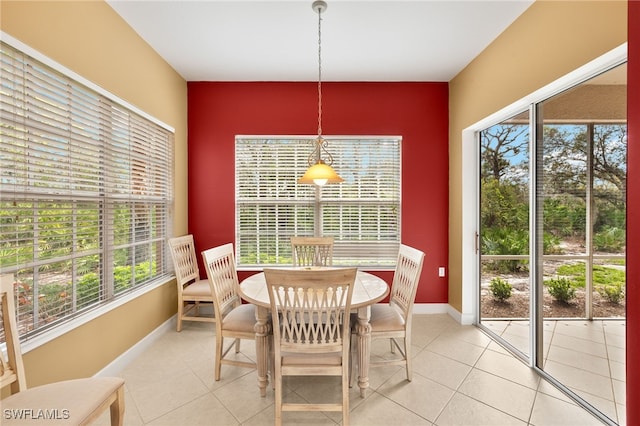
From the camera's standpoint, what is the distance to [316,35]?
8.37 feet

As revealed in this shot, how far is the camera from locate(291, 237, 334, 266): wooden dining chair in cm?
301

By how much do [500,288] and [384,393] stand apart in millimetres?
1779

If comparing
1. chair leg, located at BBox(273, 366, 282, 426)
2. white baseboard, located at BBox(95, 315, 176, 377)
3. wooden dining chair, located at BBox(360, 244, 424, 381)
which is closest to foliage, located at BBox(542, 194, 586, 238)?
wooden dining chair, located at BBox(360, 244, 424, 381)

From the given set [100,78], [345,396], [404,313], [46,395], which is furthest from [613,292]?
[100,78]

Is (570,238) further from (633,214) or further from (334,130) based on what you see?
(334,130)

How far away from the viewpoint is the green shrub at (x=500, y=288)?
2822mm

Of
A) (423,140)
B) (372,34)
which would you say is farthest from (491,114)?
(372,34)

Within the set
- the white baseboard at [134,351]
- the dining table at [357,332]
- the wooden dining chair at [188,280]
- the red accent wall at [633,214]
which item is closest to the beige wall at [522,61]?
the red accent wall at [633,214]

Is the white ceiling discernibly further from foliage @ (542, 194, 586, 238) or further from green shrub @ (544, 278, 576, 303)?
green shrub @ (544, 278, 576, 303)

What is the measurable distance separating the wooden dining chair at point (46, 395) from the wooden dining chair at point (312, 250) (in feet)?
6.05

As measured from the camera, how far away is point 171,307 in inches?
124

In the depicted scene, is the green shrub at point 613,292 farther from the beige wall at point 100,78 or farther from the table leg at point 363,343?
the beige wall at point 100,78

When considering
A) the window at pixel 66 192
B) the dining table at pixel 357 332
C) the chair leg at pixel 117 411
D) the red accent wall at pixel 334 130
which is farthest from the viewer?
the red accent wall at pixel 334 130

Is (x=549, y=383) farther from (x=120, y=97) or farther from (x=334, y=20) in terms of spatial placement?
(x=120, y=97)
